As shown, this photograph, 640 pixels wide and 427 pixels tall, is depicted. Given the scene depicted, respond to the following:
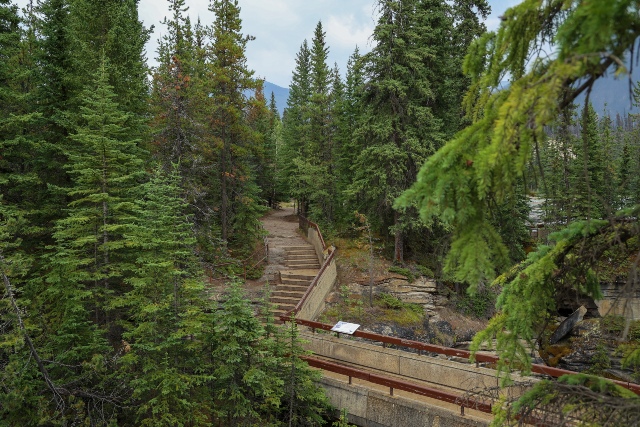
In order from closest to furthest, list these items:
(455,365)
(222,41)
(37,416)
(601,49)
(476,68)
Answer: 1. (601,49)
2. (476,68)
3. (37,416)
4. (455,365)
5. (222,41)

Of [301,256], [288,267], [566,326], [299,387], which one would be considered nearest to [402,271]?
[301,256]

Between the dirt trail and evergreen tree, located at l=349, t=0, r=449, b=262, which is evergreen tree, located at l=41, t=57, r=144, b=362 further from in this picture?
evergreen tree, located at l=349, t=0, r=449, b=262

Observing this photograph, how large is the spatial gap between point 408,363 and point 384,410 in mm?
1942

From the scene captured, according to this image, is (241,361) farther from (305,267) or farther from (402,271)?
(402,271)

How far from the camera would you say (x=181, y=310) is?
990 centimetres

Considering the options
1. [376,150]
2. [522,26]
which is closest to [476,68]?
[522,26]

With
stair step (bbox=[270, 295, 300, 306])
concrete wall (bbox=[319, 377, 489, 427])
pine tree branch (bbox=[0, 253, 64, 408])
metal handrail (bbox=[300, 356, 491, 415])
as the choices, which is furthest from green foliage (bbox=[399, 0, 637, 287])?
stair step (bbox=[270, 295, 300, 306])

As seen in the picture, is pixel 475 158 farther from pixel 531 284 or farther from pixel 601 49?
pixel 531 284

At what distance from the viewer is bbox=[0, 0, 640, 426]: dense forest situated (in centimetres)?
313

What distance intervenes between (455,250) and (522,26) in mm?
2039

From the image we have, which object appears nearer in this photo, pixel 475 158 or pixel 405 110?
pixel 475 158

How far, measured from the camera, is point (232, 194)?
2286cm

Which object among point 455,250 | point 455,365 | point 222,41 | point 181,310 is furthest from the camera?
point 222,41

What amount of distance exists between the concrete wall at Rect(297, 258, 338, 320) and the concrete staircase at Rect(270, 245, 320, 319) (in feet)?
2.63
